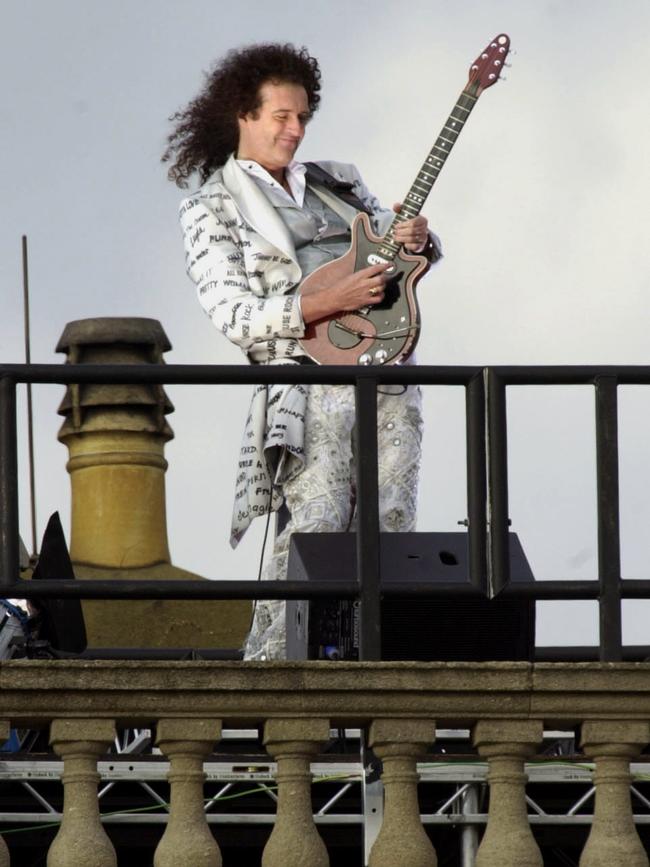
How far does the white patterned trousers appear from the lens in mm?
8375

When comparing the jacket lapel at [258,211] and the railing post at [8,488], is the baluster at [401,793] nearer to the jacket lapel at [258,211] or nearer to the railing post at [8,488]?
the railing post at [8,488]

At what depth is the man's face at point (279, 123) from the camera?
862cm

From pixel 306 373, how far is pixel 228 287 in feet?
3.90

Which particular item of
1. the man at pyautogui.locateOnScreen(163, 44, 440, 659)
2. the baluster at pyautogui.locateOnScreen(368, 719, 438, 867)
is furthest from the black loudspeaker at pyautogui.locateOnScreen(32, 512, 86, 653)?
the baluster at pyautogui.locateOnScreen(368, 719, 438, 867)

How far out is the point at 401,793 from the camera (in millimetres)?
7152

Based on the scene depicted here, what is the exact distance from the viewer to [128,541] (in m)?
19.3

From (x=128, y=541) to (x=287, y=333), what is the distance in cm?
1107

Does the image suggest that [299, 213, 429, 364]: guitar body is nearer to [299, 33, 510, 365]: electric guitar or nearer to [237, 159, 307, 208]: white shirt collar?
[299, 33, 510, 365]: electric guitar

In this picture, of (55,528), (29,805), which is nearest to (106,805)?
(29,805)

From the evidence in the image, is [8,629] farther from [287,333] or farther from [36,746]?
[287,333]

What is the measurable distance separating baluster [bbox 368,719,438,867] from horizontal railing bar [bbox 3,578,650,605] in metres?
0.37

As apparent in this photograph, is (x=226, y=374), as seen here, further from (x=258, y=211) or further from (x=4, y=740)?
(x=258, y=211)

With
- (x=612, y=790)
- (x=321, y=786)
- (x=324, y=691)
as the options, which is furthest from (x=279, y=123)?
(x=612, y=790)

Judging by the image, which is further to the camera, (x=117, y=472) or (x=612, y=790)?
(x=117, y=472)
